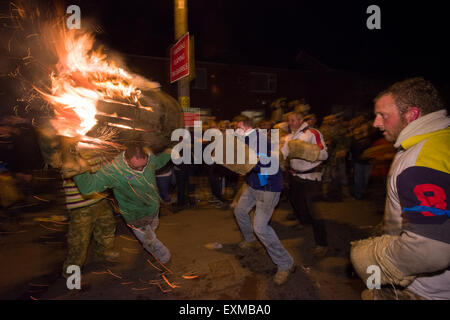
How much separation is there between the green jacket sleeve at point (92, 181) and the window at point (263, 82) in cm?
1984

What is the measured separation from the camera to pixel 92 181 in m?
2.61

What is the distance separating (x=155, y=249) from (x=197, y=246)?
1.16 metres

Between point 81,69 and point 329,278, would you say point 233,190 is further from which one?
point 81,69

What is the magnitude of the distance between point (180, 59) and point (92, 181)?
11.1 feet

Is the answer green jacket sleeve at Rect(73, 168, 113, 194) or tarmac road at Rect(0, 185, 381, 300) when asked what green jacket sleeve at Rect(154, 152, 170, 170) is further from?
tarmac road at Rect(0, 185, 381, 300)

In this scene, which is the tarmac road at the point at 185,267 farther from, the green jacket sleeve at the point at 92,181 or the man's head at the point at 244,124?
the man's head at the point at 244,124

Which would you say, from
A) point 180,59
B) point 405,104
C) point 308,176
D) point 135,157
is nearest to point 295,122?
point 308,176

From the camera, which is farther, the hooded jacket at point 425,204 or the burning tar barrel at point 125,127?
the burning tar barrel at point 125,127

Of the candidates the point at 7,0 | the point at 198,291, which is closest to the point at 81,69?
the point at 7,0

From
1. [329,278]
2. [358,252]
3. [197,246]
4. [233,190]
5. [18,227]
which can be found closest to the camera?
[358,252]

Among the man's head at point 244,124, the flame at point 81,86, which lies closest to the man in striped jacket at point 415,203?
the man's head at point 244,124

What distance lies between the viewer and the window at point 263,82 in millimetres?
21328

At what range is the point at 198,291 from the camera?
306 centimetres

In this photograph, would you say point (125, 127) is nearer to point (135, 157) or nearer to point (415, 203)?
point (135, 157)
